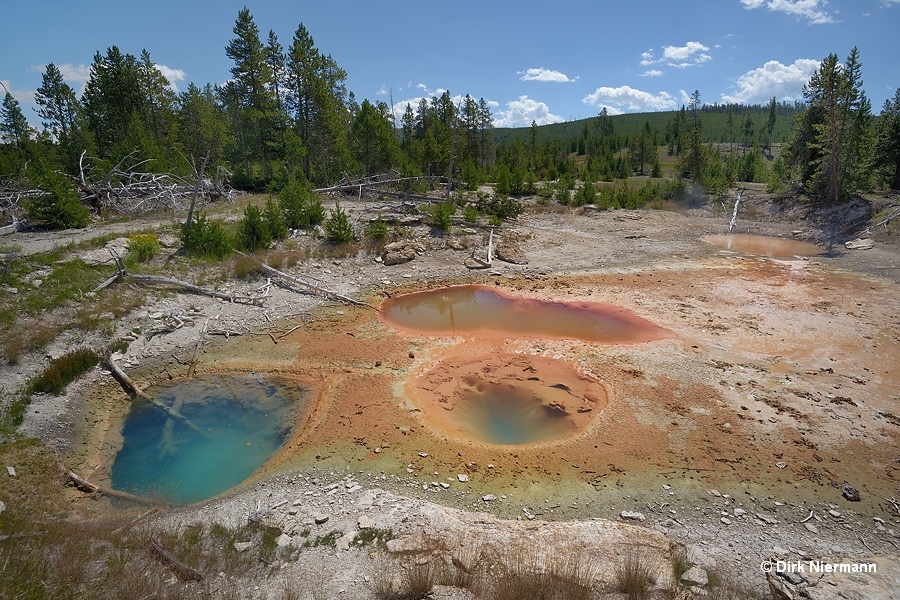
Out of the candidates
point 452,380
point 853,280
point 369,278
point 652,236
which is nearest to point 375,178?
point 369,278

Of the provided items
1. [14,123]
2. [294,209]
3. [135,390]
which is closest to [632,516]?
[135,390]

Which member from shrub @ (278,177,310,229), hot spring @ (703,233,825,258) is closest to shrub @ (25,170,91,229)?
shrub @ (278,177,310,229)

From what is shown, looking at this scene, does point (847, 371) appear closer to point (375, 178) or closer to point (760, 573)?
point (760, 573)

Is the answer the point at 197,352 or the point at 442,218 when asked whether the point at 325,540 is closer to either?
the point at 197,352

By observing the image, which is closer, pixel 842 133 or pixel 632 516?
pixel 632 516

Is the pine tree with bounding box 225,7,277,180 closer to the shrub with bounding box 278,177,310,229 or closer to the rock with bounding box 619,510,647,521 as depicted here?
the shrub with bounding box 278,177,310,229

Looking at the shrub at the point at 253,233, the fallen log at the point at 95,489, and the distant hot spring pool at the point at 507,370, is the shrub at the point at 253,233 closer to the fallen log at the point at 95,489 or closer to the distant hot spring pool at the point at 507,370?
the distant hot spring pool at the point at 507,370
